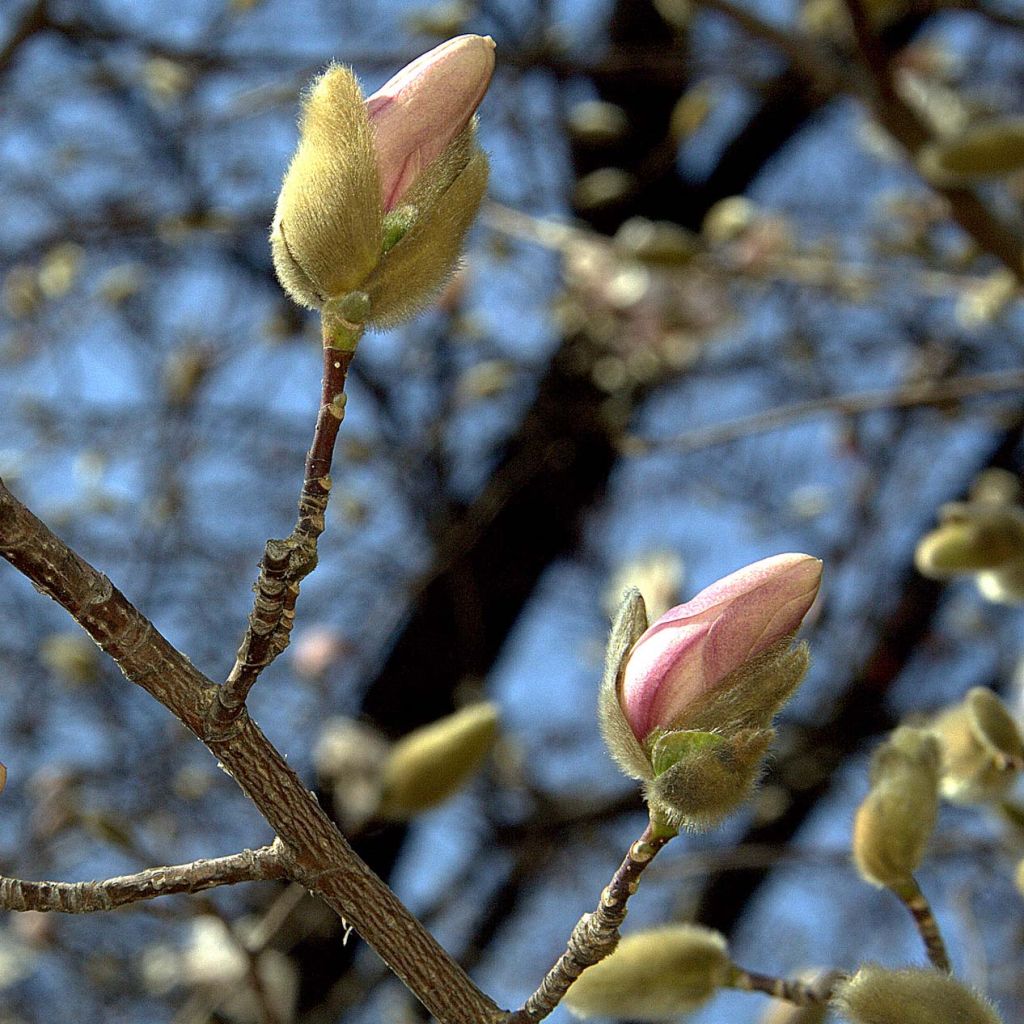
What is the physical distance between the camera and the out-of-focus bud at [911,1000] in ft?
1.33

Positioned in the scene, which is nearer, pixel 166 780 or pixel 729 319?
pixel 166 780

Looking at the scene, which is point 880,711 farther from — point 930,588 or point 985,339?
point 985,339

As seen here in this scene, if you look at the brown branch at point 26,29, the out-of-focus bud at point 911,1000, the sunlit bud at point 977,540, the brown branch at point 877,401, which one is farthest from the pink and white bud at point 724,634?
the brown branch at point 26,29

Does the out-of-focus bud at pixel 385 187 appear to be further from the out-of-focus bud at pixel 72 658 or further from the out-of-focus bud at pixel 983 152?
the out-of-focus bud at pixel 72 658

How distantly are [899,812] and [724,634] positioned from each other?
17cm

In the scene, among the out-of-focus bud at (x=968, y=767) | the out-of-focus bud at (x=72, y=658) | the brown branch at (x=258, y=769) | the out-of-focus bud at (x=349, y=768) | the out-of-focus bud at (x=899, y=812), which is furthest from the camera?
the out-of-focus bud at (x=72, y=658)

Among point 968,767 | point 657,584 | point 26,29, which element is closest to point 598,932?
point 968,767

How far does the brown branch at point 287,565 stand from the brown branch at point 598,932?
14 centimetres

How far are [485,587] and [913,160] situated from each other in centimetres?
116

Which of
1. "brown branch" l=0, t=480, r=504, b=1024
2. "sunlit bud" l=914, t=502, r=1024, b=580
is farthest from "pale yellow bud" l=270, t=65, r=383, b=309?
"sunlit bud" l=914, t=502, r=1024, b=580

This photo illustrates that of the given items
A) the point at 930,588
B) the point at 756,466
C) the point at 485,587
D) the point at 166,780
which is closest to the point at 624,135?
the point at 756,466

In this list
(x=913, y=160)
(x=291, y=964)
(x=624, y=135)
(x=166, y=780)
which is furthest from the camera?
(x=624, y=135)

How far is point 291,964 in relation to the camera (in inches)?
65.4

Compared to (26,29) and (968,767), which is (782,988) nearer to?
(968,767)
